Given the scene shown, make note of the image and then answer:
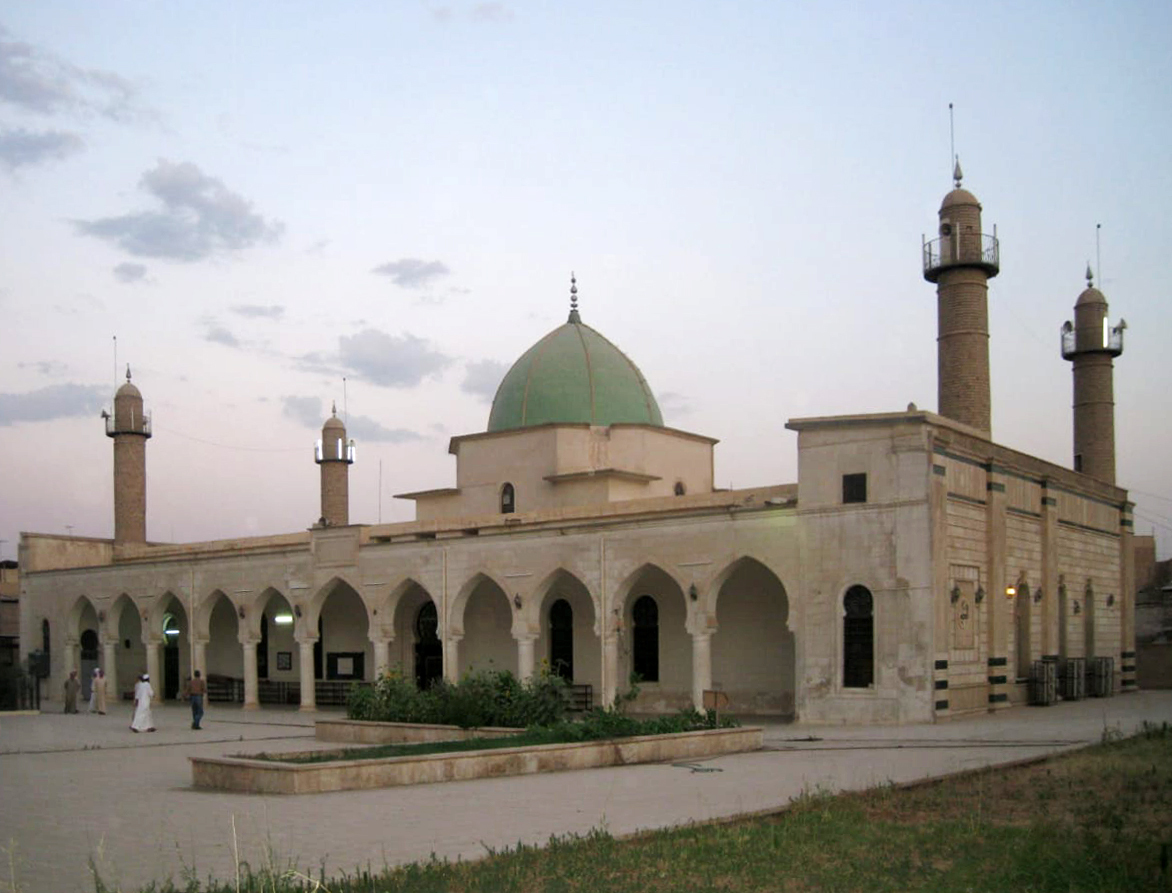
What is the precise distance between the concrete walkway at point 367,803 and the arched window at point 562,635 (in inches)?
401

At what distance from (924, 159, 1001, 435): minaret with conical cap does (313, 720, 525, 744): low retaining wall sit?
14447 mm

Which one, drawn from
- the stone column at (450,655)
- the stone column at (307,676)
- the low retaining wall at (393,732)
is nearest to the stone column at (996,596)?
the low retaining wall at (393,732)

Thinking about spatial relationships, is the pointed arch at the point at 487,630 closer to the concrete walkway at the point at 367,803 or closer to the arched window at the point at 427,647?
the arched window at the point at 427,647

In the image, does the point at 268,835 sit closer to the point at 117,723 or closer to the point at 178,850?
the point at 178,850

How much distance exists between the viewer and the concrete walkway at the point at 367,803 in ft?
29.7

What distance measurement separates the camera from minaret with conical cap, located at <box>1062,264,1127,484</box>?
111 feet

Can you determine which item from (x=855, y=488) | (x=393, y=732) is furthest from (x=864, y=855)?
(x=855, y=488)

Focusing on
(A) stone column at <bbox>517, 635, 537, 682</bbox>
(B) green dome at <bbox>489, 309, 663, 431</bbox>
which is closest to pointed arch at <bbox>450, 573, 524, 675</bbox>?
(A) stone column at <bbox>517, 635, 537, 682</bbox>

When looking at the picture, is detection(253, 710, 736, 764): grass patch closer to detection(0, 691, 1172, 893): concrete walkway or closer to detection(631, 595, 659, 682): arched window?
detection(0, 691, 1172, 893): concrete walkway

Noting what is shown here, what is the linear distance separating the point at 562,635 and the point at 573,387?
702 cm

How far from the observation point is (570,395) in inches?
1334

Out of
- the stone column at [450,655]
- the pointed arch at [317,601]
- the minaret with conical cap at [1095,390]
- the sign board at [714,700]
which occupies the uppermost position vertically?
the minaret with conical cap at [1095,390]

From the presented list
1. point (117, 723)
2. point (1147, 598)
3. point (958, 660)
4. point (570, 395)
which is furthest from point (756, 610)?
point (1147, 598)

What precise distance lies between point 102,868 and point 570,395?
2577 cm
